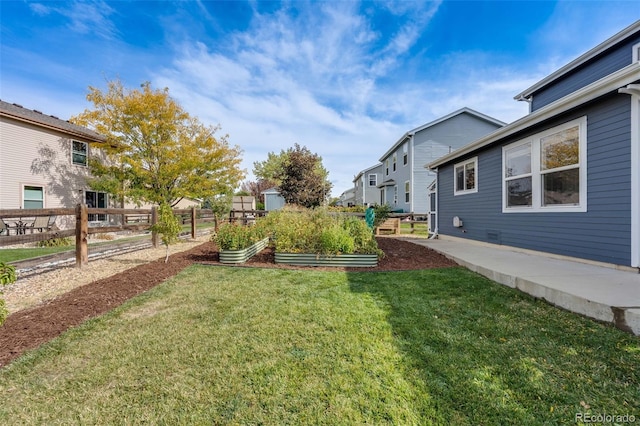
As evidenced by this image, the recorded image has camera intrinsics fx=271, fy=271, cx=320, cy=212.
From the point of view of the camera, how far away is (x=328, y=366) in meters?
2.11

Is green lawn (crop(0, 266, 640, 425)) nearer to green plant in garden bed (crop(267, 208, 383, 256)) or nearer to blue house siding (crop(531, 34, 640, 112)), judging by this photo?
green plant in garden bed (crop(267, 208, 383, 256))

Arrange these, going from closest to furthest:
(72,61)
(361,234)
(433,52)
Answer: (361,234) < (72,61) < (433,52)

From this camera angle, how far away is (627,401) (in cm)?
173

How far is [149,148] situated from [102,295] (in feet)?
34.6

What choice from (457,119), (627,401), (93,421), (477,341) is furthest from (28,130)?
(457,119)

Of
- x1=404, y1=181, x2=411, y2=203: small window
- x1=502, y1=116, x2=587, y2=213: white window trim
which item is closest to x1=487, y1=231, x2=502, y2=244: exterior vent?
x1=502, y1=116, x2=587, y2=213: white window trim

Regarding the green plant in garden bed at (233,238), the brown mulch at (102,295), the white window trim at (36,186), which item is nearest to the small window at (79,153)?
the white window trim at (36,186)

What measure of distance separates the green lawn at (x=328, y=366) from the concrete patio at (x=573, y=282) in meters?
0.15

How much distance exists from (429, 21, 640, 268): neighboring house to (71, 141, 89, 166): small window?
16514 millimetres

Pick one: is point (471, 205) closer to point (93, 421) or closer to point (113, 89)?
point (93, 421)

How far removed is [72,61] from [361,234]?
13232mm

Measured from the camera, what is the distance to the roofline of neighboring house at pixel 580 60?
6621 mm

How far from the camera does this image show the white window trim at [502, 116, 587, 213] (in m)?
4.65

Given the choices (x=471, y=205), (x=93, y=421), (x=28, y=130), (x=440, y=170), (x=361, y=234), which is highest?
(x=28, y=130)
